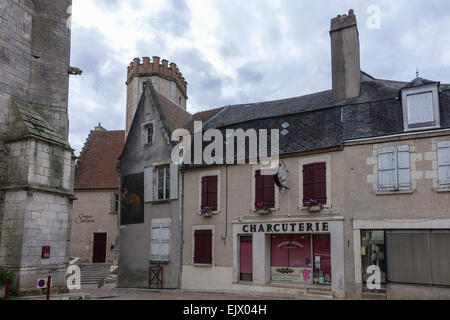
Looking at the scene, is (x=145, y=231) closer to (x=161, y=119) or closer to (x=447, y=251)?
(x=161, y=119)

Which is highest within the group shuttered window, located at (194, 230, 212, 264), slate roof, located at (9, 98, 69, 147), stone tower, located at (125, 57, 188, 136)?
stone tower, located at (125, 57, 188, 136)

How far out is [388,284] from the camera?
13.0 meters

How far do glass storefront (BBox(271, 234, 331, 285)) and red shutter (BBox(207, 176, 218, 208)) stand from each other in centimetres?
271

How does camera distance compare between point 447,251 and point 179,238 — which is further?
point 179,238

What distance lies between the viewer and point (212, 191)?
56.2 ft

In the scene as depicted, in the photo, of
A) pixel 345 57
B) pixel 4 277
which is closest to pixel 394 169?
pixel 345 57

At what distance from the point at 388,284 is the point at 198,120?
1163cm

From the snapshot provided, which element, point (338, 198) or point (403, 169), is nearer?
point (403, 169)

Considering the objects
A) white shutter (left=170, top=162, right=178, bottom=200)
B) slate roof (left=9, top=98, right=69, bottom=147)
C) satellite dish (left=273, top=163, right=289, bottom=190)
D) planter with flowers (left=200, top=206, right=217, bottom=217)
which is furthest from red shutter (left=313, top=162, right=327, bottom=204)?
slate roof (left=9, top=98, right=69, bottom=147)

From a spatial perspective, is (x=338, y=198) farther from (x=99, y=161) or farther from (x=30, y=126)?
(x=99, y=161)

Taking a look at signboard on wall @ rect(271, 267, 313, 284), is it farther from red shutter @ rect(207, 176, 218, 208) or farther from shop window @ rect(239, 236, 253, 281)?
red shutter @ rect(207, 176, 218, 208)

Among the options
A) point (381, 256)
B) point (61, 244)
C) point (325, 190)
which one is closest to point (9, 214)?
point (61, 244)

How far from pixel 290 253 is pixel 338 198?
108 inches

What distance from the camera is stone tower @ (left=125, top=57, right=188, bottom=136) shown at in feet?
Result: 97.6
